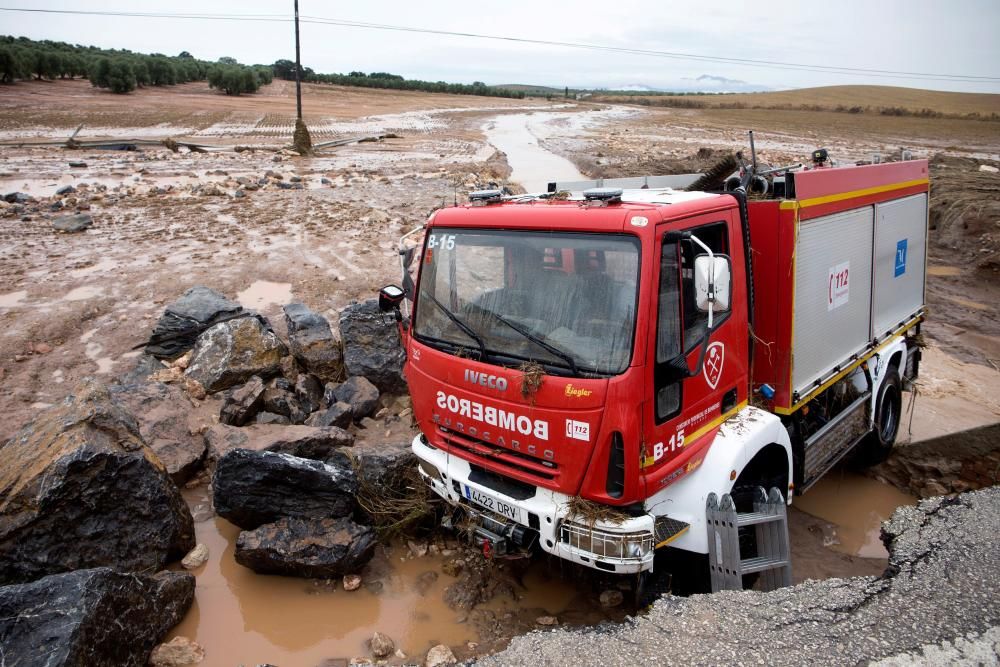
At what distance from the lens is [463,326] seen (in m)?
4.25

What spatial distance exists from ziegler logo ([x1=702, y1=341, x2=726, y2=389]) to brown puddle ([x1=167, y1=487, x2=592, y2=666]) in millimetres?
1736

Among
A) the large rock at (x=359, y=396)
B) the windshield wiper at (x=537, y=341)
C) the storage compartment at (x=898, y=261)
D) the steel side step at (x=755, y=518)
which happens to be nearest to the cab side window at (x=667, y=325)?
the windshield wiper at (x=537, y=341)

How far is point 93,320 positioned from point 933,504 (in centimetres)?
951

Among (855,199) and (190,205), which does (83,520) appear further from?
(190,205)

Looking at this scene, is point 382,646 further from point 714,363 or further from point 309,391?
point 309,391

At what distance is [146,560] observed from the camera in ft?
15.3

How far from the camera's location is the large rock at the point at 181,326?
27.4 feet

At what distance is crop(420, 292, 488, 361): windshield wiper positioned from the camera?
408cm

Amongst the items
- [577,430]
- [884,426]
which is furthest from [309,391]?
[884,426]

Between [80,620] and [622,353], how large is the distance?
3033 mm

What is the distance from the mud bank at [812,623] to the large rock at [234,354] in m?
4.97

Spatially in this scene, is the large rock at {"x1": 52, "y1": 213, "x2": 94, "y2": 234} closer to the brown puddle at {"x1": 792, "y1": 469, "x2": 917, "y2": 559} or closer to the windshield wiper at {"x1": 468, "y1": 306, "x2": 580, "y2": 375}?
the windshield wiper at {"x1": 468, "y1": 306, "x2": 580, "y2": 375}

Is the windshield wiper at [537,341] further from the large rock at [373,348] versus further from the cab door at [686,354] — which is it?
the large rock at [373,348]

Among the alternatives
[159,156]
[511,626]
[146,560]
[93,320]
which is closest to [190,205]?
[93,320]
